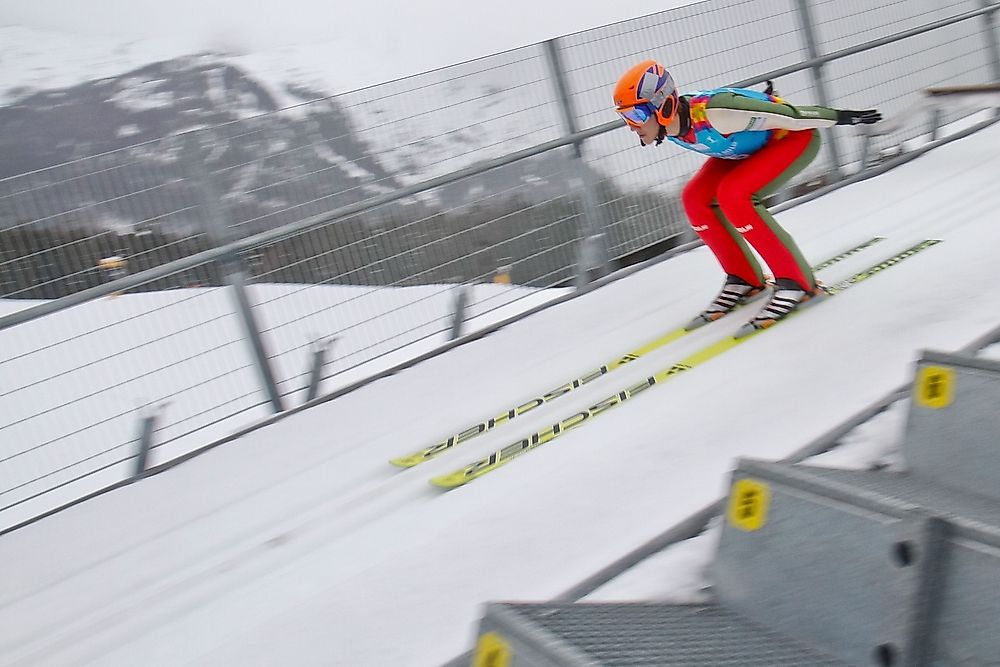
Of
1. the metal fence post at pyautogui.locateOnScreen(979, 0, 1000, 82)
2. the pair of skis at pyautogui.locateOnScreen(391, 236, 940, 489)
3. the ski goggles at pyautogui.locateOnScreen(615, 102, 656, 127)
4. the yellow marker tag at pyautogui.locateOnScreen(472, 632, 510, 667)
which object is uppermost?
the ski goggles at pyautogui.locateOnScreen(615, 102, 656, 127)

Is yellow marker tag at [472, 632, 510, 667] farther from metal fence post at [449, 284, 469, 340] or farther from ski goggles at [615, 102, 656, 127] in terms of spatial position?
metal fence post at [449, 284, 469, 340]

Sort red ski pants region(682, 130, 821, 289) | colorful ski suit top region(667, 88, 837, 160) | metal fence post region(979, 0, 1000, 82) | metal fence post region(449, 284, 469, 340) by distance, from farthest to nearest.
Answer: metal fence post region(979, 0, 1000, 82)
metal fence post region(449, 284, 469, 340)
red ski pants region(682, 130, 821, 289)
colorful ski suit top region(667, 88, 837, 160)

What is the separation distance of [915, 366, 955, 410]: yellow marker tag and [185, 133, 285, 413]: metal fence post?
3.45 meters

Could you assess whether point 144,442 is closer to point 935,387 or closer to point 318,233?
point 318,233

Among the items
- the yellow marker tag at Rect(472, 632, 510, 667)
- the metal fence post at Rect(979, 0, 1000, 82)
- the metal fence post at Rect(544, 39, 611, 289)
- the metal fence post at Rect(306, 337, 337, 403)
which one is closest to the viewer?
the yellow marker tag at Rect(472, 632, 510, 667)

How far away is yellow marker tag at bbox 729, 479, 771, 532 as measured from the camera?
6.84 ft

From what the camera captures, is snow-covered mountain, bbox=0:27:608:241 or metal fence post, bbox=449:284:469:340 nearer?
snow-covered mountain, bbox=0:27:608:241

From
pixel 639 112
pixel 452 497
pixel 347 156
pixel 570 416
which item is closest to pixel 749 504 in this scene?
pixel 452 497

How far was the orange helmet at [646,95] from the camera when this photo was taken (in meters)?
4.16

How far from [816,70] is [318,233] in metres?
4.33

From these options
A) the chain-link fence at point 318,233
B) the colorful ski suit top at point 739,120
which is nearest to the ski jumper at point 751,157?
the colorful ski suit top at point 739,120

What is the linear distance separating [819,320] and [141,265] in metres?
3.34

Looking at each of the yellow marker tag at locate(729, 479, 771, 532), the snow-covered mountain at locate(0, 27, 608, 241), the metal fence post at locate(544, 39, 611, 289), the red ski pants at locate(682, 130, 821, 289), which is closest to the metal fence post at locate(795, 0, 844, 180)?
the metal fence post at locate(544, 39, 611, 289)

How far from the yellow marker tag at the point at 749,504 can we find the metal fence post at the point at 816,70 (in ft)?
19.4
